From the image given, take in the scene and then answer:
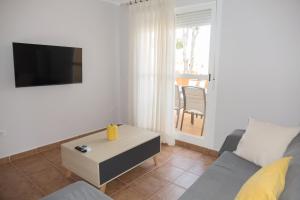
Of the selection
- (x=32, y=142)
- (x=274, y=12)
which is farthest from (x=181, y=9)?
(x=32, y=142)

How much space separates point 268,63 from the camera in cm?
245

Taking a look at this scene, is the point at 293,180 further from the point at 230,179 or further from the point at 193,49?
the point at 193,49

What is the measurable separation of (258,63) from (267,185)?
1.92 m

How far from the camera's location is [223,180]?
158cm

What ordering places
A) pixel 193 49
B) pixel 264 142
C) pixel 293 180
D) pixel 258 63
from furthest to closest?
pixel 193 49 → pixel 258 63 → pixel 264 142 → pixel 293 180

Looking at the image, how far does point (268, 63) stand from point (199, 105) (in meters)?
→ 1.12

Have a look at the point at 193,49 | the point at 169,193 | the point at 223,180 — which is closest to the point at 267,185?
the point at 223,180

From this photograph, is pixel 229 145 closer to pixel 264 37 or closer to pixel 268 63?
pixel 268 63

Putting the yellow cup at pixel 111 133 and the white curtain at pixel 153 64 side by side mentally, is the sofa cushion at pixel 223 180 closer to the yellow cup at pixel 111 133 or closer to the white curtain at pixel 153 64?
the yellow cup at pixel 111 133

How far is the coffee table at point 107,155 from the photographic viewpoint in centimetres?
200

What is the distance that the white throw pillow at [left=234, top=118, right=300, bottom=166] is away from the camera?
168 centimetres

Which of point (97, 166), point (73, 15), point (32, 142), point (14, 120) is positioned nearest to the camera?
point (97, 166)

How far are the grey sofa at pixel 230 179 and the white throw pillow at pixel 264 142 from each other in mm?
52

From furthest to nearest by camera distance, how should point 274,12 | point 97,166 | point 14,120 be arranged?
point 14,120 → point 274,12 → point 97,166
